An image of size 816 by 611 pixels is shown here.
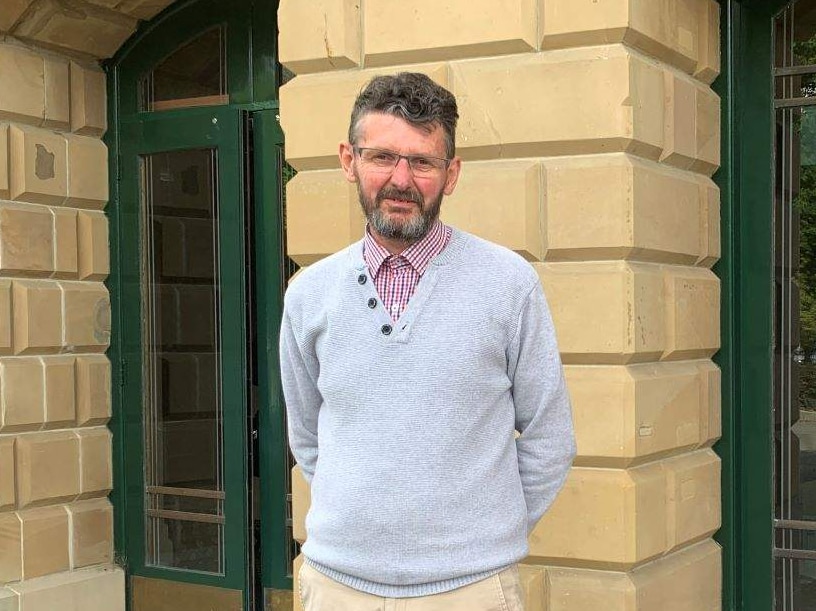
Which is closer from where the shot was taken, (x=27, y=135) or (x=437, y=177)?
(x=437, y=177)

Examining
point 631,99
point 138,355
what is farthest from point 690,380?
point 138,355

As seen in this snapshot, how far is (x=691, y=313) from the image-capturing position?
4570 mm

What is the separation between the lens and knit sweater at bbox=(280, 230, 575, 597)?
8.65 feet

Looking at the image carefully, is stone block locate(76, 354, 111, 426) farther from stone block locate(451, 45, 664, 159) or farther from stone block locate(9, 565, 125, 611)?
stone block locate(451, 45, 664, 159)

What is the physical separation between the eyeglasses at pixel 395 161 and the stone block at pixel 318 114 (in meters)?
1.75

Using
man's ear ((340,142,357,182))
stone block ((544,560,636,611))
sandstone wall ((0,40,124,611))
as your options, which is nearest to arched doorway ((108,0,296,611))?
sandstone wall ((0,40,124,611))

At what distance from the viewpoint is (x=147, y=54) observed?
639 cm

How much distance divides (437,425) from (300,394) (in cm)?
57

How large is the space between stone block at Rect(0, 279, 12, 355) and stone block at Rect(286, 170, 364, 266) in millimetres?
1935

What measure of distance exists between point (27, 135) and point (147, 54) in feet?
2.42

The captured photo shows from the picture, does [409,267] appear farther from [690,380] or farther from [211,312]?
[211,312]

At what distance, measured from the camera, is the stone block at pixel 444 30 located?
167 inches

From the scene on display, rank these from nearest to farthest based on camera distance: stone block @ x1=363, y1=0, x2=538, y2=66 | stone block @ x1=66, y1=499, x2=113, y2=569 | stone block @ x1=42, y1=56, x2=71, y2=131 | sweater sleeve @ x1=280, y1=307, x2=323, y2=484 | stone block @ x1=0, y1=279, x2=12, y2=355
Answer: sweater sleeve @ x1=280, y1=307, x2=323, y2=484 < stone block @ x1=363, y1=0, x2=538, y2=66 < stone block @ x1=0, y1=279, x2=12, y2=355 < stone block @ x1=42, y1=56, x2=71, y2=131 < stone block @ x1=66, y1=499, x2=113, y2=569

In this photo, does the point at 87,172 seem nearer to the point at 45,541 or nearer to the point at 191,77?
the point at 191,77
